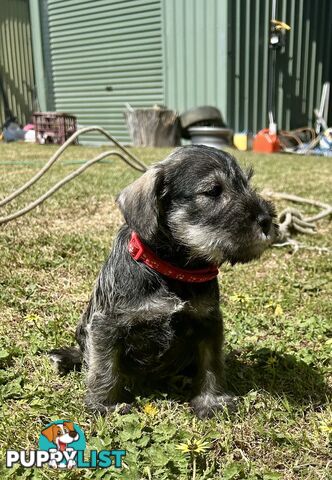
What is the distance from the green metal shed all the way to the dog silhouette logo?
533 inches

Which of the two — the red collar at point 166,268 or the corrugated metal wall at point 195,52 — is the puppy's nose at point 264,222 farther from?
the corrugated metal wall at point 195,52

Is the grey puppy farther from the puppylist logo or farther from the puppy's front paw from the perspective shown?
the puppylist logo

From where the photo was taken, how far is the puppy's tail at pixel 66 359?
288 cm

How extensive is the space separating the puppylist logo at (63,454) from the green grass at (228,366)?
44 millimetres

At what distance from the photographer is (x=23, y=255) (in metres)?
4.63

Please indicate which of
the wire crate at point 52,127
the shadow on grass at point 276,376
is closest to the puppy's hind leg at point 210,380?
the shadow on grass at point 276,376

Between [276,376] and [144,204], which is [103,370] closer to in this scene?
[144,204]

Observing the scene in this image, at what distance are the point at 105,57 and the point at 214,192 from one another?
16601 mm

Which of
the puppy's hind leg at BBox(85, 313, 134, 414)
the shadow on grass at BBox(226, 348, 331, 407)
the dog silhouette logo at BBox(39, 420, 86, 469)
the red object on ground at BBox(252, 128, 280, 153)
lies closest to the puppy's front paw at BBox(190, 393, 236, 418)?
the shadow on grass at BBox(226, 348, 331, 407)

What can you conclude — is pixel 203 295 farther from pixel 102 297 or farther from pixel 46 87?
pixel 46 87

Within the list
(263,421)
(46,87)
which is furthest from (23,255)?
(46,87)

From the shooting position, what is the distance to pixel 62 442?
2281mm

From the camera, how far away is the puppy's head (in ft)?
7.63

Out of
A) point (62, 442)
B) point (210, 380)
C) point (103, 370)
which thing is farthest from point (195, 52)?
point (62, 442)
